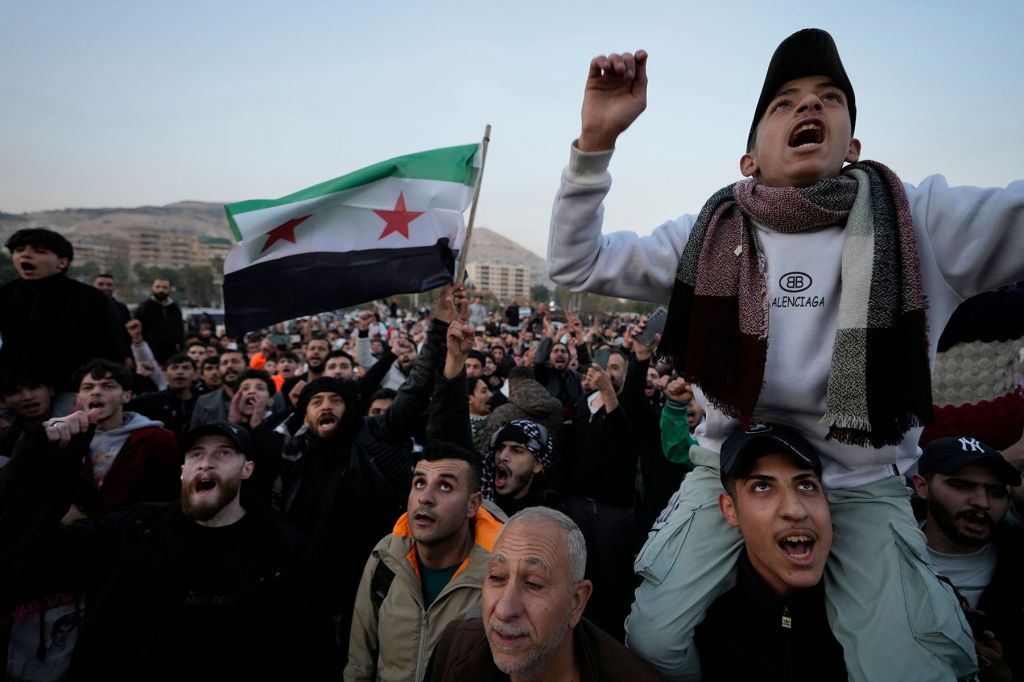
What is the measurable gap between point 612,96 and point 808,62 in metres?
0.73

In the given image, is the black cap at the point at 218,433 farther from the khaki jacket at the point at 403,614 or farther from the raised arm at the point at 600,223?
the raised arm at the point at 600,223

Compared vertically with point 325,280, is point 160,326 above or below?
below

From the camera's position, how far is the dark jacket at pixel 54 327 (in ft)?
14.5

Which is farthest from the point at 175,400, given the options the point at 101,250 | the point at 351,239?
the point at 101,250

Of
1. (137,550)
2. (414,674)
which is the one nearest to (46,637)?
(137,550)

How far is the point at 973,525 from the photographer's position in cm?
271

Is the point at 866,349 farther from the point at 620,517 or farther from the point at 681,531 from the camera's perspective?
the point at 620,517

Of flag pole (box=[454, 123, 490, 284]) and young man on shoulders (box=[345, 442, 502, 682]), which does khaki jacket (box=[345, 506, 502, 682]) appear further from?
flag pole (box=[454, 123, 490, 284])

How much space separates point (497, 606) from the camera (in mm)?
2059

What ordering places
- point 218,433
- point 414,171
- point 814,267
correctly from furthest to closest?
point 414,171, point 218,433, point 814,267

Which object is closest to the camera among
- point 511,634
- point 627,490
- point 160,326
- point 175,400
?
point 511,634

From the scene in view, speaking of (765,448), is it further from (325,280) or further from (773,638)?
(325,280)

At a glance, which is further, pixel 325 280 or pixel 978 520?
pixel 325 280

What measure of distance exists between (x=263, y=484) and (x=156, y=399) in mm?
2570
